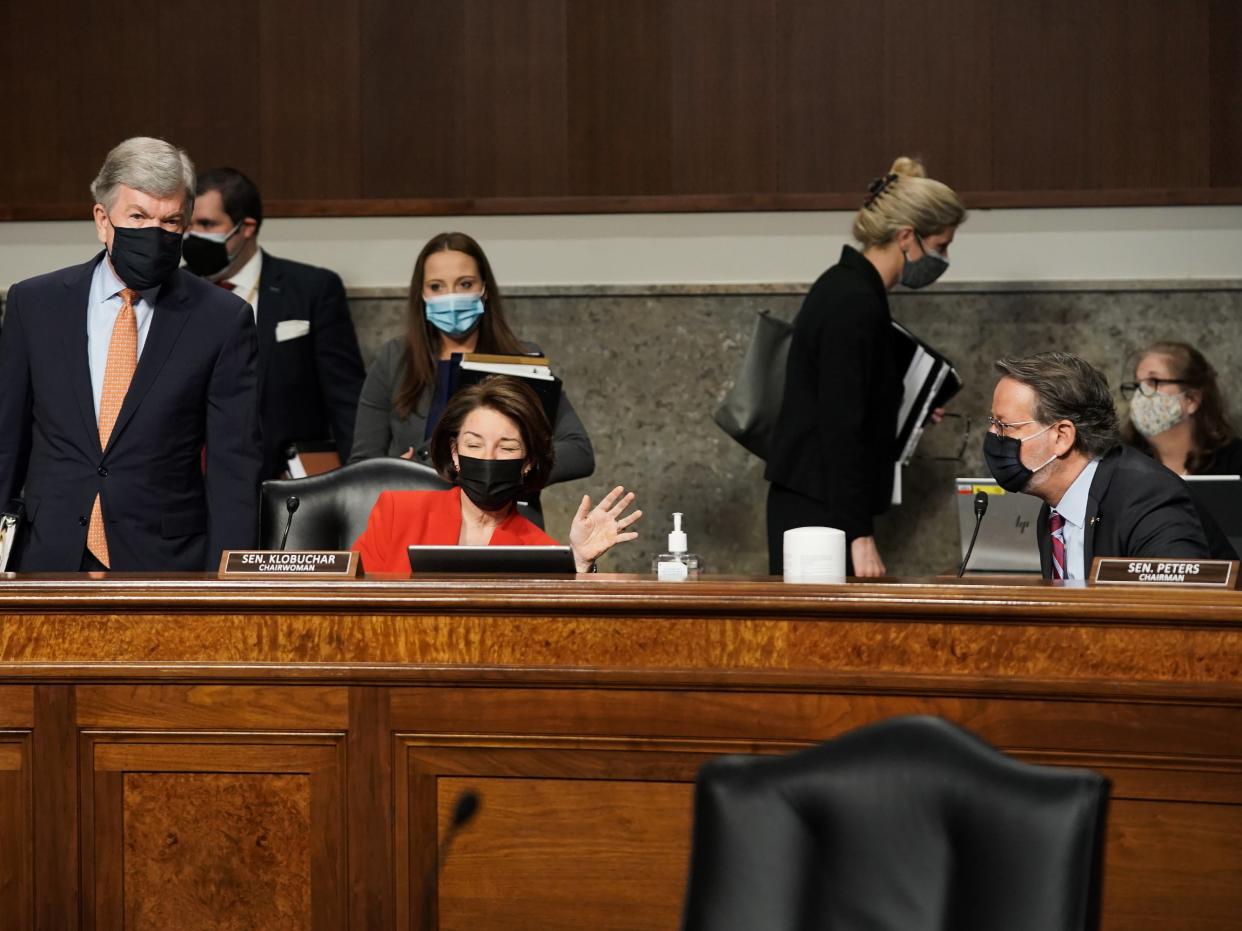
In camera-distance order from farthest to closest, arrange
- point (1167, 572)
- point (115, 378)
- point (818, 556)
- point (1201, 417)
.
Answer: point (1201, 417), point (115, 378), point (818, 556), point (1167, 572)

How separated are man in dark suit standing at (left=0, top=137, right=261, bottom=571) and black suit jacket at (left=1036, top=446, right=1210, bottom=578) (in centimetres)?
153

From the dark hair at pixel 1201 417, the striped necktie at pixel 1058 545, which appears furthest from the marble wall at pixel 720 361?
the striped necktie at pixel 1058 545

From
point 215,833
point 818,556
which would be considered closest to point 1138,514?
point 818,556

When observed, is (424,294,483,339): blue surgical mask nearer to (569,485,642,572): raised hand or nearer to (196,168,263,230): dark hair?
(196,168,263,230): dark hair

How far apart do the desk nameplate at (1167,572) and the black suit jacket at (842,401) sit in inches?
61.2

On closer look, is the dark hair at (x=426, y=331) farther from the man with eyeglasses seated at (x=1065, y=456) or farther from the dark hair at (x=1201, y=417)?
the dark hair at (x=1201, y=417)

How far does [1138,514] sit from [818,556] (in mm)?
640

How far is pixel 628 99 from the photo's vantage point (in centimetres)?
561

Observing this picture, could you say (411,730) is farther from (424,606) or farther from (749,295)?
(749,295)

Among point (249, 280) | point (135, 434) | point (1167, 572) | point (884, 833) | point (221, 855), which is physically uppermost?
point (249, 280)

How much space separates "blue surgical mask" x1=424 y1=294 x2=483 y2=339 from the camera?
13.0ft

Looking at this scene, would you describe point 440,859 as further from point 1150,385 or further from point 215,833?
point 1150,385

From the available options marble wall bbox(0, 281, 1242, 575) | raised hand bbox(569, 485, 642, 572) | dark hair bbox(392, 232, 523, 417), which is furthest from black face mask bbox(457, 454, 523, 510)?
marble wall bbox(0, 281, 1242, 575)

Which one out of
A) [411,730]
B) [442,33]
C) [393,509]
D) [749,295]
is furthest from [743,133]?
[411,730]
